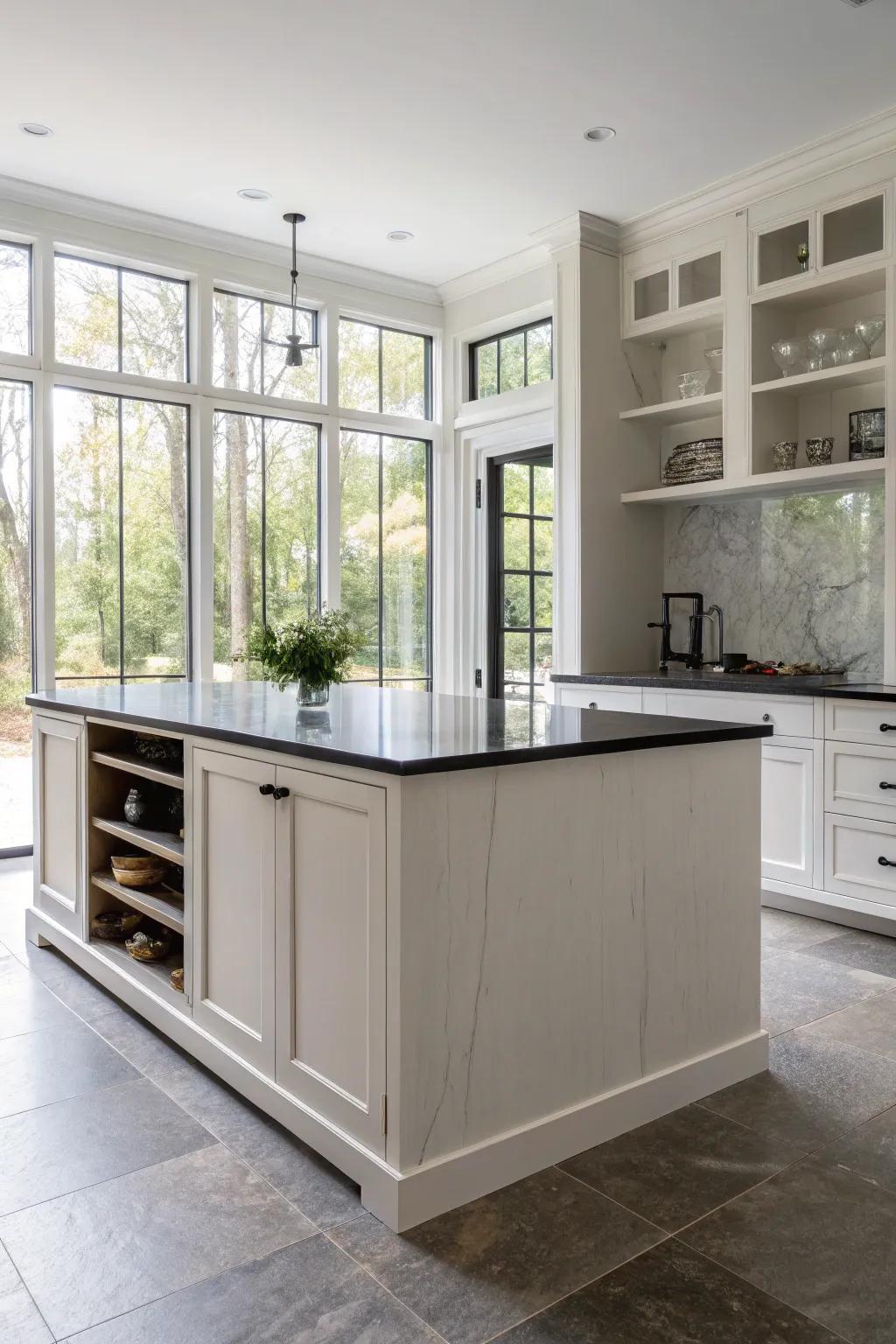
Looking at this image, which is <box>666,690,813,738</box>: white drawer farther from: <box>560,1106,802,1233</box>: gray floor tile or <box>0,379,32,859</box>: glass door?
<box>0,379,32,859</box>: glass door

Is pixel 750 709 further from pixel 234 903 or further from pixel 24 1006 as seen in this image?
pixel 24 1006

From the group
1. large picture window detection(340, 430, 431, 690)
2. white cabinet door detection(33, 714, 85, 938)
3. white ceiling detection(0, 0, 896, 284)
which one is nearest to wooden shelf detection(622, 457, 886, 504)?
white ceiling detection(0, 0, 896, 284)

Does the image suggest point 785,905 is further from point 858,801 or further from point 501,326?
point 501,326

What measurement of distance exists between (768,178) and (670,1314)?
4149 millimetres

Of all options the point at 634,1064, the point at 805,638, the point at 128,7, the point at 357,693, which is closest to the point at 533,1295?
the point at 634,1064

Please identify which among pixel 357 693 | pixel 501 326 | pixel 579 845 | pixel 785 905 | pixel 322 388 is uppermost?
pixel 501 326

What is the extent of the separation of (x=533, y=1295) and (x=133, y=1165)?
2.78 feet

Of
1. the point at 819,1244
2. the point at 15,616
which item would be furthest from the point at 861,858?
the point at 15,616

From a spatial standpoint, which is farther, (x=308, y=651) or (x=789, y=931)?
(x=789, y=931)

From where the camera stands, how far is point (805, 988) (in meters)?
2.95

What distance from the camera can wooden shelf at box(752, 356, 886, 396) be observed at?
380 cm

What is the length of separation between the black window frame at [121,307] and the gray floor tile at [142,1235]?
3751mm

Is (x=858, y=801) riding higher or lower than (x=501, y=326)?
lower

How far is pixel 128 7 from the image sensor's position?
122 inches
